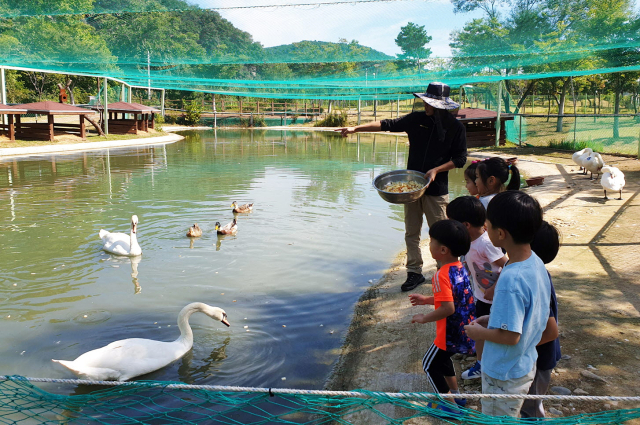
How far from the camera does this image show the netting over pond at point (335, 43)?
13.1 meters

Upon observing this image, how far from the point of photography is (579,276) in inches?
209

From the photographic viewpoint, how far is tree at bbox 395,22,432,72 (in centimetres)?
1510

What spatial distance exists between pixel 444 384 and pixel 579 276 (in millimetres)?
3099

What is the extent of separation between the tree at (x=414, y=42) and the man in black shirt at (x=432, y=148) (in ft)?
35.4

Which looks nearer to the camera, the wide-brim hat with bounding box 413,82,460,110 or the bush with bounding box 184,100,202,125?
the wide-brim hat with bounding box 413,82,460,110

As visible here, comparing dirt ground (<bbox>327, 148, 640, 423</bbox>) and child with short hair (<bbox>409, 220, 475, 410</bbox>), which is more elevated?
child with short hair (<bbox>409, 220, 475, 410</bbox>)

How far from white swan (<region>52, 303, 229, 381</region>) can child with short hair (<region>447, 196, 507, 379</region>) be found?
2359 millimetres

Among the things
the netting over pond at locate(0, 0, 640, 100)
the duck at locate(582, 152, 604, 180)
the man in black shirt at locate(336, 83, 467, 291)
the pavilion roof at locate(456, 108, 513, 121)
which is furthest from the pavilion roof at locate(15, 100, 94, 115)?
the man in black shirt at locate(336, 83, 467, 291)

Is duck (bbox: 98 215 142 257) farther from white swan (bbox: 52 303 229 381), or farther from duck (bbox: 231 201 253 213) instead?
white swan (bbox: 52 303 229 381)

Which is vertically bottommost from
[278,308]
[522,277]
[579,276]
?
[278,308]

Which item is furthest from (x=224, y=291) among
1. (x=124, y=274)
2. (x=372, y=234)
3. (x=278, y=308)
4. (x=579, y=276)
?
(x=579, y=276)

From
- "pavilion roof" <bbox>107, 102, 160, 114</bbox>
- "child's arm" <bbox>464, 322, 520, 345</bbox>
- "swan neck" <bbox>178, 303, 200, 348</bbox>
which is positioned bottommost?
"swan neck" <bbox>178, 303, 200, 348</bbox>

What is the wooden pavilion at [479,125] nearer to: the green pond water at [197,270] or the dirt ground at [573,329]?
the green pond water at [197,270]

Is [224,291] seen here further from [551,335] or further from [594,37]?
[594,37]
